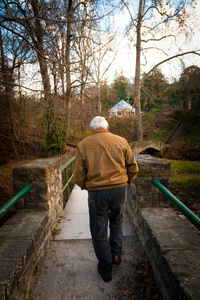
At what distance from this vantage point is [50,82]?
8.98 meters

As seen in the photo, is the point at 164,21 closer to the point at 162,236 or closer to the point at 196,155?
the point at 196,155

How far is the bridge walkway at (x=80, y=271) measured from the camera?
178 cm

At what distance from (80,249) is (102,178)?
1323 mm

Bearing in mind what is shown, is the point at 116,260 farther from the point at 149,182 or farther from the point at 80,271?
the point at 149,182

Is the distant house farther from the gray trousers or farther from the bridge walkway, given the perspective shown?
the gray trousers

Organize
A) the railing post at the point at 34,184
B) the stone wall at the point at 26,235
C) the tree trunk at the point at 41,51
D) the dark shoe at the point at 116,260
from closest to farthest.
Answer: the stone wall at the point at 26,235 < the dark shoe at the point at 116,260 < the railing post at the point at 34,184 < the tree trunk at the point at 41,51

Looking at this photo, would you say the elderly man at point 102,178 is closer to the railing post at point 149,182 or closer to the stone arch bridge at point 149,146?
the railing post at point 149,182

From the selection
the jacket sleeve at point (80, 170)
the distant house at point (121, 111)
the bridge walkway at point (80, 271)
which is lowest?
the bridge walkway at point (80, 271)

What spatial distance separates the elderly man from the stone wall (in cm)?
70

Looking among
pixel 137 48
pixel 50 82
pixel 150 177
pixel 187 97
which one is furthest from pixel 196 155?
pixel 150 177

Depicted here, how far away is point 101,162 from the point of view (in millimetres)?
1816

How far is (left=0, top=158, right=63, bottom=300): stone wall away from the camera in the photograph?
1467 mm

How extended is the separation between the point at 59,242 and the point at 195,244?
1853 millimetres

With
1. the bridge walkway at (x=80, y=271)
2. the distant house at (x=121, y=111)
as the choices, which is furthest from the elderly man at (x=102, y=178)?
the distant house at (x=121, y=111)
